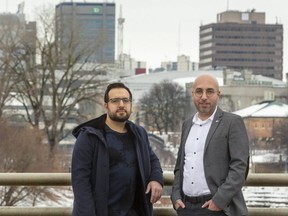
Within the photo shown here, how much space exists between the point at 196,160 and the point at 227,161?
22 cm

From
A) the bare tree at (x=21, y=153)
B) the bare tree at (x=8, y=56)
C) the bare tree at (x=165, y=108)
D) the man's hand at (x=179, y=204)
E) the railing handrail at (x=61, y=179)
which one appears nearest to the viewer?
the man's hand at (x=179, y=204)

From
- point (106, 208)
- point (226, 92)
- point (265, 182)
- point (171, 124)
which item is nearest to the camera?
point (106, 208)

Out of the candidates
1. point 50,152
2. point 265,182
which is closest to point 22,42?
point 50,152

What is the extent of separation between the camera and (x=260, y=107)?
405 feet

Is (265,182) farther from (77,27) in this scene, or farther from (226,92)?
(226,92)

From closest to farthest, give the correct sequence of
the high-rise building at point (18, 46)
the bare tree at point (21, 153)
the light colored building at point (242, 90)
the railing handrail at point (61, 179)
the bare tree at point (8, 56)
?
A: 1. the railing handrail at point (61, 179)
2. the bare tree at point (21, 153)
3. the bare tree at point (8, 56)
4. the high-rise building at point (18, 46)
5. the light colored building at point (242, 90)

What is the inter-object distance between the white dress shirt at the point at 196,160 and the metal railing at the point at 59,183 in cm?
93

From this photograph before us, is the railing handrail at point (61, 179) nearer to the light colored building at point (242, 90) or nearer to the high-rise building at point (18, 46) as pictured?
the high-rise building at point (18, 46)

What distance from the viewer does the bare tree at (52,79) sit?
53594 mm

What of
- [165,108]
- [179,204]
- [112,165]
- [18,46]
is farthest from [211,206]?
[165,108]

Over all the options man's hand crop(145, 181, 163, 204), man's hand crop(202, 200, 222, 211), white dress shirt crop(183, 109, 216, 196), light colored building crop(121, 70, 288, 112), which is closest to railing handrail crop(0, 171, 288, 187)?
man's hand crop(145, 181, 163, 204)

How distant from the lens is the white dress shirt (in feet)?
22.0

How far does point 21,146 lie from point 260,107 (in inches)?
3305

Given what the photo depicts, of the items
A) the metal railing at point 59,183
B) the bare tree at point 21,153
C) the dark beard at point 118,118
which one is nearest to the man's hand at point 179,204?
the dark beard at point 118,118
